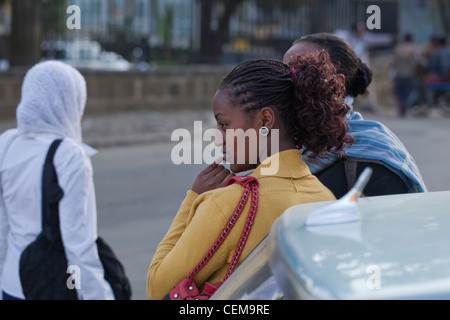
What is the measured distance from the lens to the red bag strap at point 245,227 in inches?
74.4

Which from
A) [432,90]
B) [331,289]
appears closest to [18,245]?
[331,289]

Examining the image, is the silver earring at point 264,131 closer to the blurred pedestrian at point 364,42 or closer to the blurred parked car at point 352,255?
the blurred parked car at point 352,255

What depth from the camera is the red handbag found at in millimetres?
1890

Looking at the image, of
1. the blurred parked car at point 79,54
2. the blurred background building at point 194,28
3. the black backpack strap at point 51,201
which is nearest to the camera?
the black backpack strap at point 51,201

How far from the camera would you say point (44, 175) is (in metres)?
3.21

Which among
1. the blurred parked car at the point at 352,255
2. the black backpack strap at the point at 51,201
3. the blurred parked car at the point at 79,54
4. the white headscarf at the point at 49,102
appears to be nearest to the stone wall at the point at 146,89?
the blurred parked car at the point at 79,54

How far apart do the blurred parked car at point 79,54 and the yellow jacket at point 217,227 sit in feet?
43.9

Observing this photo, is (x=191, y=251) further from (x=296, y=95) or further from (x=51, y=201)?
(x=51, y=201)

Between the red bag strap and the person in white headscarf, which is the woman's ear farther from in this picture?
the person in white headscarf

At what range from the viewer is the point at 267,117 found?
205cm

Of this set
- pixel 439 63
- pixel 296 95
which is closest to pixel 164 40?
pixel 439 63

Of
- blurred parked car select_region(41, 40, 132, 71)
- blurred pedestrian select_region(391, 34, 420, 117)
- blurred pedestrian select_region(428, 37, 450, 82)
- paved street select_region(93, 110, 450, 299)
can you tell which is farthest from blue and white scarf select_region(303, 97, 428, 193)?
blurred pedestrian select_region(428, 37, 450, 82)

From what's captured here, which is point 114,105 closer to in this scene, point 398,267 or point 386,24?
point 386,24

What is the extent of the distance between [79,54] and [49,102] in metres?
13.0
